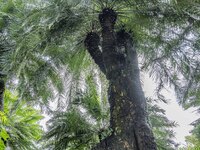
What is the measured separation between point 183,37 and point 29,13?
2.59 m

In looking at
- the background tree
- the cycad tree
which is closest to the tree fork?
the cycad tree

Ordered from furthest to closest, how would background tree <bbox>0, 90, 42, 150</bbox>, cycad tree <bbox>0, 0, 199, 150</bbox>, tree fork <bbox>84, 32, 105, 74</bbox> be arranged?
background tree <bbox>0, 90, 42, 150</bbox>, tree fork <bbox>84, 32, 105, 74</bbox>, cycad tree <bbox>0, 0, 199, 150</bbox>

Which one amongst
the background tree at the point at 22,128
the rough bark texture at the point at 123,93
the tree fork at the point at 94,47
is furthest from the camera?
the background tree at the point at 22,128

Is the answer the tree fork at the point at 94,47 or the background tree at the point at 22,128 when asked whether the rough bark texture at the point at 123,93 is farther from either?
the background tree at the point at 22,128

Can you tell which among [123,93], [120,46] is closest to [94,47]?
[120,46]

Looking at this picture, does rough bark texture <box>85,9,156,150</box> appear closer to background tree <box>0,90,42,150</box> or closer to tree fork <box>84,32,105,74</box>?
tree fork <box>84,32,105,74</box>

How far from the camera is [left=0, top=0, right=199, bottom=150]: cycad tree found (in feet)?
14.7

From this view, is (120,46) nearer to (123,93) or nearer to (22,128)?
(123,93)

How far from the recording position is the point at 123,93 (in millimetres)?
4629

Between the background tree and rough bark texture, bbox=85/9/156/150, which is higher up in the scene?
the background tree

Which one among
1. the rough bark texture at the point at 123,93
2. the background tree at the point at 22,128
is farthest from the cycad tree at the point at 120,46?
the background tree at the point at 22,128

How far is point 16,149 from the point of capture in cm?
723

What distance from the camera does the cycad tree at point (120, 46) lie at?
448cm

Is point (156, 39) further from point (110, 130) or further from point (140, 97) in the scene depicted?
point (110, 130)
